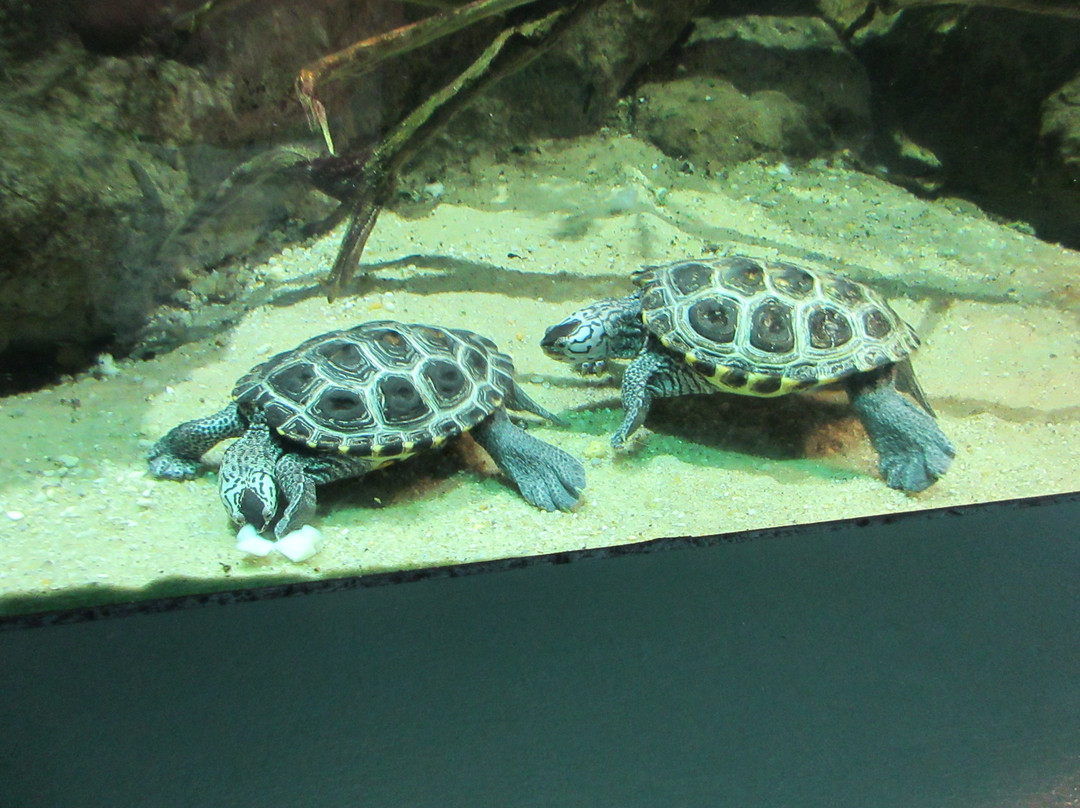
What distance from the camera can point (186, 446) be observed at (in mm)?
3041

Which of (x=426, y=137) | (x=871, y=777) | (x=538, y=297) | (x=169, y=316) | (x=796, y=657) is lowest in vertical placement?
(x=871, y=777)

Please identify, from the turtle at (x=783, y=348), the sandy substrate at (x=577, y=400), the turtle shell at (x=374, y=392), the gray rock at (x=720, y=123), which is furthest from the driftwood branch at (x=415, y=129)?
the gray rock at (x=720, y=123)

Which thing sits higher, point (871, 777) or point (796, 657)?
point (796, 657)

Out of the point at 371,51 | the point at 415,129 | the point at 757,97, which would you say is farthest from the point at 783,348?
the point at 757,97

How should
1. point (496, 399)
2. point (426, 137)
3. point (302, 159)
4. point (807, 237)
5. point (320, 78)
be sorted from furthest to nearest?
point (807, 237) < point (426, 137) < point (302, 159) < point (496, 399) < point (320, 78)

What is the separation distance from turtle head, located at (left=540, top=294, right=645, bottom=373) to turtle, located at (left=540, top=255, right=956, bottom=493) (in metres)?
0.17

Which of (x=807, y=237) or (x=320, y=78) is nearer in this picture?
(x=320, y=78)

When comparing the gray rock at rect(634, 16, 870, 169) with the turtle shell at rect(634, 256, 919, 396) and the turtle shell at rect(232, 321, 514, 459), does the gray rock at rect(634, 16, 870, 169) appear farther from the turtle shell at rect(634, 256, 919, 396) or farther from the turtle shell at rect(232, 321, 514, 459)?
the turtle shell at rect(232, 321, 514, 459)

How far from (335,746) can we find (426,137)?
382cm

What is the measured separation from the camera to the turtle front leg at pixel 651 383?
348cm

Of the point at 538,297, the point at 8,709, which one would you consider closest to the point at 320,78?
the point at 538,297

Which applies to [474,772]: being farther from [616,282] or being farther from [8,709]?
[616,282]

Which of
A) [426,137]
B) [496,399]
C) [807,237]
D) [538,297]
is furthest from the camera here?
[807,237]

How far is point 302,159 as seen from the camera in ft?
12.2
